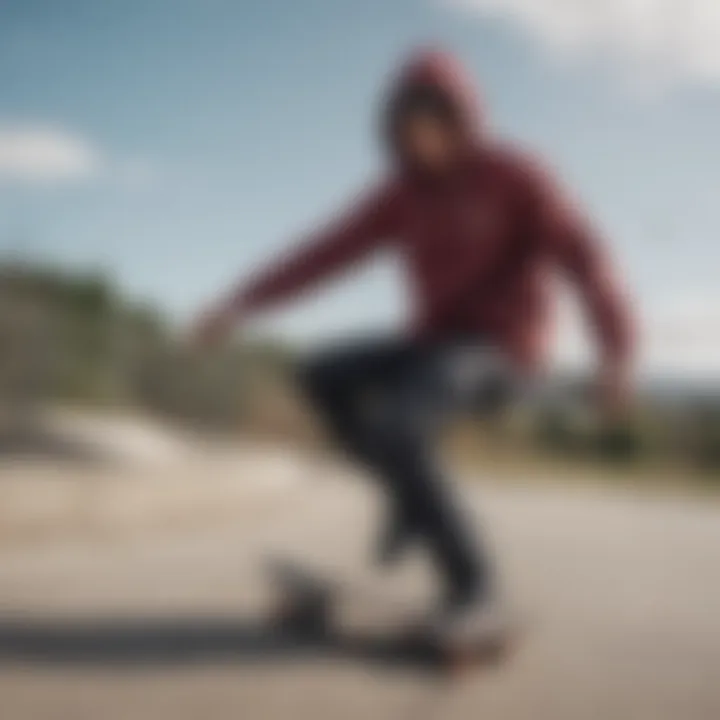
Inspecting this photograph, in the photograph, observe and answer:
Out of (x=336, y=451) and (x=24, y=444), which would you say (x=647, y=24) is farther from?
(x=24, y=444)

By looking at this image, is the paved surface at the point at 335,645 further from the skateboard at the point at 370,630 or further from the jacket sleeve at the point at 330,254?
the jacket sleeve at the point at 330,254

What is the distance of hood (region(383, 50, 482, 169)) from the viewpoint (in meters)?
1.20

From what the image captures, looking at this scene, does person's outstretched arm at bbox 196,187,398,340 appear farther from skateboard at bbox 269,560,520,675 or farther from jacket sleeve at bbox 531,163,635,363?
skateboard at bbox 269,560,520,675

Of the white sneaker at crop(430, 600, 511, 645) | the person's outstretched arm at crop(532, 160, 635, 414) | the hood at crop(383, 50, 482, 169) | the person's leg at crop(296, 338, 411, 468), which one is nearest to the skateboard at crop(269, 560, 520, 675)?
the white sneaker at crop(430, 600, 511, 645)

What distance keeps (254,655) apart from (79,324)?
2.63ft

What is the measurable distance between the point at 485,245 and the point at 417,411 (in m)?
0.21

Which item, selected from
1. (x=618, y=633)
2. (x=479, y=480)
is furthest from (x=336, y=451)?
(x=618, y=633)

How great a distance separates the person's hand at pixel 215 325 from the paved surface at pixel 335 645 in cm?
29

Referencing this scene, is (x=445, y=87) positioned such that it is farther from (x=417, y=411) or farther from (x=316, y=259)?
(x=417, y=411)

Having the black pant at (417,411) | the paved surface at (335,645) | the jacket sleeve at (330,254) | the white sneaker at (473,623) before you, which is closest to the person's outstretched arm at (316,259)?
the jacket sleeve at (330,254)

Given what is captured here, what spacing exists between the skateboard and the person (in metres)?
0.03

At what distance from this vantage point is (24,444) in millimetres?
1778

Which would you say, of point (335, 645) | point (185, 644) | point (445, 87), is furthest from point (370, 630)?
point (445, 87)

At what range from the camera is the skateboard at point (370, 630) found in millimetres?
1114
